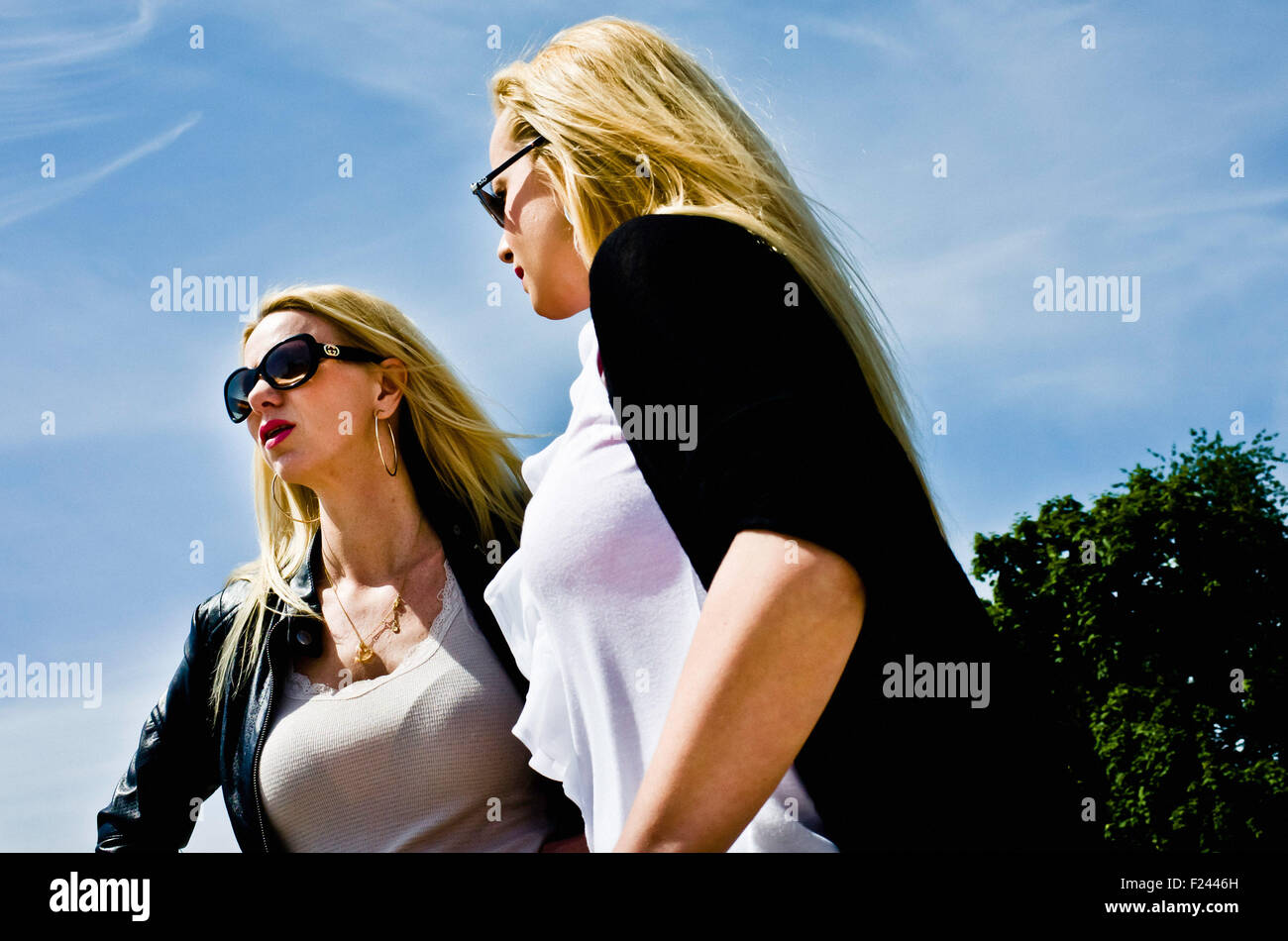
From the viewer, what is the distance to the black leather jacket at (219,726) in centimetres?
523

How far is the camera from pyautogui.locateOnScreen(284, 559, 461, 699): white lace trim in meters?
5.18

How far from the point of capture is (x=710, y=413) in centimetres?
214

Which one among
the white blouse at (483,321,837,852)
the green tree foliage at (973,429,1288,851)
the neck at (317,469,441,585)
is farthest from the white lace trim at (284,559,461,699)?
the green tree foliage at (973,429,1288,851)

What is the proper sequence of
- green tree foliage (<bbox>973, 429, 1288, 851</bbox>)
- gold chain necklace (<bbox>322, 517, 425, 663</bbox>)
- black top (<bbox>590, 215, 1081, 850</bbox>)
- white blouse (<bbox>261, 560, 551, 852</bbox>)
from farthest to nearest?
green tree foliage (<bbox>973, 429, 1288, 851</bbox>) < gold chain necklace (<bbox>322, 517, 425, 663</bbox>) < white blouse (<bbox>261, 560, 551, 852</bbox>) < black top (<bbox>590, 215, 1081, 850</bbox>)

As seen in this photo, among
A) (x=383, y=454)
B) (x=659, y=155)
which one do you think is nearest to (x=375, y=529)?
(x=383, y=454)

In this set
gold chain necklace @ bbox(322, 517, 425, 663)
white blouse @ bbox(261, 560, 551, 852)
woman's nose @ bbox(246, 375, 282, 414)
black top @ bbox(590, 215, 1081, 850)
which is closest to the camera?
black top @ bbox(590, 215, 1081, 850)

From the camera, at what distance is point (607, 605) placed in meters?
2.52

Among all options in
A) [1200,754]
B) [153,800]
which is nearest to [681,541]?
[153,800]

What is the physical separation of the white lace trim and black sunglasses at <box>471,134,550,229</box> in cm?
217

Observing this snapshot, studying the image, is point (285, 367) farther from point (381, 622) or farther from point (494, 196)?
point (494, 196)

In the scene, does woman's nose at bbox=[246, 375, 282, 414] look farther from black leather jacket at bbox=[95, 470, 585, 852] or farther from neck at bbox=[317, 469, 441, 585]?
black leather jacket at bbox=[95, 470, 585, 852]

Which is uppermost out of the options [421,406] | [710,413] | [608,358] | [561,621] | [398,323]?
[398,323]
